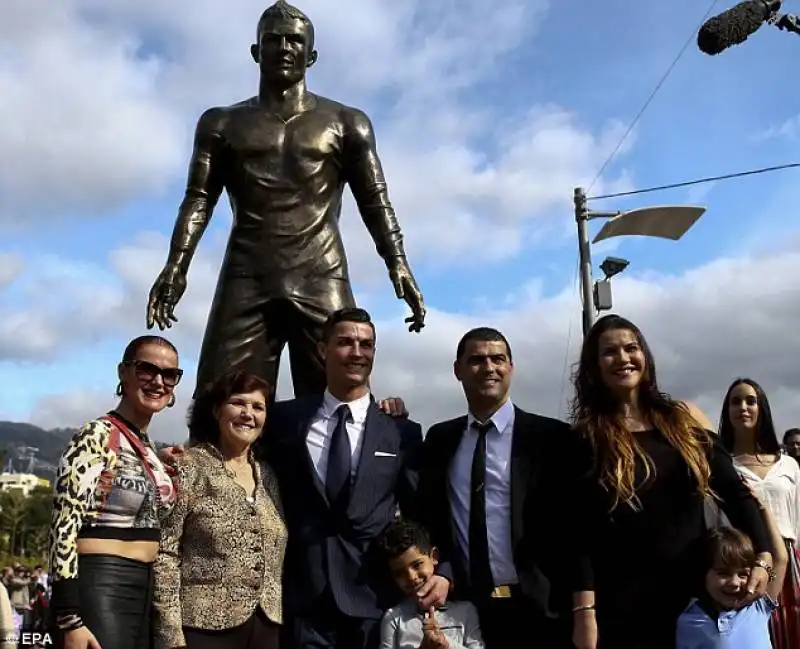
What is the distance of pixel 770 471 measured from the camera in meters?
5.01

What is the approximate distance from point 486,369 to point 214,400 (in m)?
1.11

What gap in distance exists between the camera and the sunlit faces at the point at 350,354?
3.91 metres

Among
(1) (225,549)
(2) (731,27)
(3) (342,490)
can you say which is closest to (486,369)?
(3) (342,490)

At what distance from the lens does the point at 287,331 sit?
5523 mm

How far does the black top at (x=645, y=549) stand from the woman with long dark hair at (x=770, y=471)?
1.59 metres

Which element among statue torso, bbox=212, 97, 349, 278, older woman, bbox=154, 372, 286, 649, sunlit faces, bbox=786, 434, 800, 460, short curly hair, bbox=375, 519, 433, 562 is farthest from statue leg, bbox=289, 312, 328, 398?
sunlit faces, bbox=786, 434, 800, 460

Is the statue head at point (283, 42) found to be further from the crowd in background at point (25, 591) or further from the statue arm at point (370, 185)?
the crowd in background at point (25, 591)

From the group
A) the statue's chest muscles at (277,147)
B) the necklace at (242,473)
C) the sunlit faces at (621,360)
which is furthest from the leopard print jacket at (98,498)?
the statue's chest muscles at (277,147)

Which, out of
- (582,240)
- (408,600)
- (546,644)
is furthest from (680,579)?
(582,240)

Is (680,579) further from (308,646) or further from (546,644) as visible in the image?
(308,646)

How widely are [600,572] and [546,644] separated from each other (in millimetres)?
339

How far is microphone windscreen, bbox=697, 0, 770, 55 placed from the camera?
563 cm

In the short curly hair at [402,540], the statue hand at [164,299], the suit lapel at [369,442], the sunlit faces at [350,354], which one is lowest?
the short curly hair at [402,540]

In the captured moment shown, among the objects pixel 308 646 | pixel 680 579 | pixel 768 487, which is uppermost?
pixel 768 487
